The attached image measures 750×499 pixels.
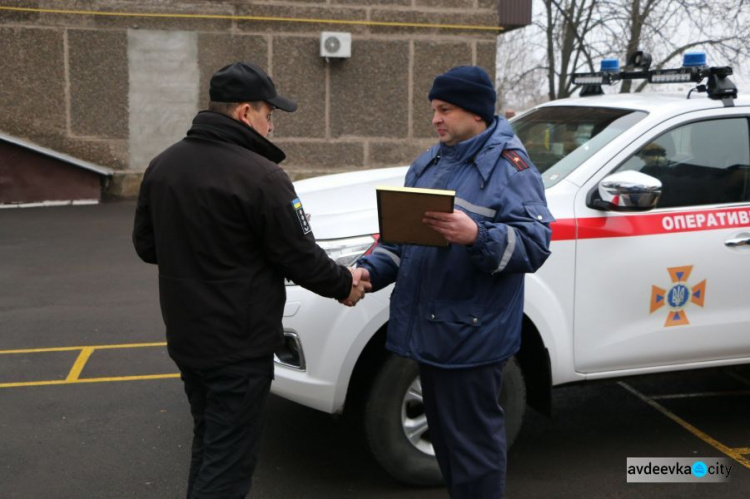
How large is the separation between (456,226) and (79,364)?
12.8 feet

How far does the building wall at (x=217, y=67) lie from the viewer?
533 inches

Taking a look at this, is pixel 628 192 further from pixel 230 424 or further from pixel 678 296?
pixel 230 424

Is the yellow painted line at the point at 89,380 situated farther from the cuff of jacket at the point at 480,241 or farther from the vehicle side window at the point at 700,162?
the cuff of jacket at the point at 480,241

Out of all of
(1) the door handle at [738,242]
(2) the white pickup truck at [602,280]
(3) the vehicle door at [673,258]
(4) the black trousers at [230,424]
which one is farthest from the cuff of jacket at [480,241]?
(1) the door handle at [738,242]

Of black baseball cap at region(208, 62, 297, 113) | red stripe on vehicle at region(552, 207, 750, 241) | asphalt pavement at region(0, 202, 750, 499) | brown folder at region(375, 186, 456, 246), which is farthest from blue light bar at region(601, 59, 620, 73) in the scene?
black baseball cap at region(208, 62, 297, 113)

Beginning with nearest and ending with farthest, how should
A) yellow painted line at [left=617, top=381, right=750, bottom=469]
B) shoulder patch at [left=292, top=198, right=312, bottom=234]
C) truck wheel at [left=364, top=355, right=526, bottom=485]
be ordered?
shoulder patch at [left=292, top=198, right=312, bottom=234]
truck wheel at [left=364, top=355, right=526, bottom=485]
yellow painted line at [left=617, top=381, right=750, bottom=469]

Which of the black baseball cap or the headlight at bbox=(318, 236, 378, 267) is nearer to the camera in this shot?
the black baseball cap

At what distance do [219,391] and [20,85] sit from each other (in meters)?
12.1

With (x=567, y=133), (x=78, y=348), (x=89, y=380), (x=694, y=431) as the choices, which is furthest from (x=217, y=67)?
(x=694, y=431)

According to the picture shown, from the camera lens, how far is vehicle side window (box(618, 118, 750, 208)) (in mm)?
4242

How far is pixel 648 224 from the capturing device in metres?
4.09

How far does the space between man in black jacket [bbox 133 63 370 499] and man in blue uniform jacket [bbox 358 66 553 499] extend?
44cm

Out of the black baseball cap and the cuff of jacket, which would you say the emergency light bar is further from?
the black baseball cap

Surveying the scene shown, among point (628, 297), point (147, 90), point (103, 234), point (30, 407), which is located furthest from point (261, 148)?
point (147, 90)
